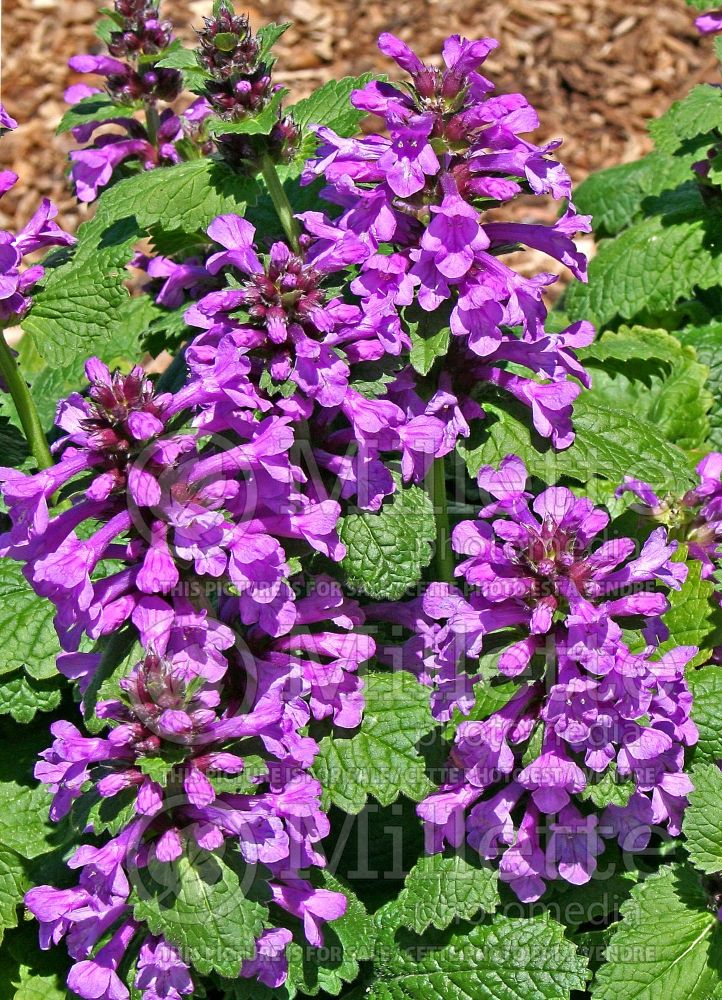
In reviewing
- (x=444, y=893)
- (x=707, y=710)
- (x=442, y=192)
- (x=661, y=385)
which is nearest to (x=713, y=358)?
(x=661, y=385)

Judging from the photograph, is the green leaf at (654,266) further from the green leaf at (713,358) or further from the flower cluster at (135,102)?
the flower cluster at (135,102)

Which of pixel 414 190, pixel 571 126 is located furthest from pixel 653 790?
pixel 571 126

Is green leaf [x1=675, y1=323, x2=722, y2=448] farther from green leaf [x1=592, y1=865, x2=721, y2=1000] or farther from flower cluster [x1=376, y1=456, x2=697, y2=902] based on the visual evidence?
green leaf [x1=592, y1=865, x2=721, y2=1000]

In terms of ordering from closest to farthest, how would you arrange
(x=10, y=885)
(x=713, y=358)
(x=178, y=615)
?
1. (x=178, y=615)
2. (x=10, y=885)
3. (x=713, y=358)

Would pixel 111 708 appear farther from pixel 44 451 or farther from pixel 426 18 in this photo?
pixel 426 18

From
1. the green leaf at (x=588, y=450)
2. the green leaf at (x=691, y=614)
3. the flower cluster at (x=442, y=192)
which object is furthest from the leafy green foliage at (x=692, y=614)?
the flower cluster at (x=442, y=192)

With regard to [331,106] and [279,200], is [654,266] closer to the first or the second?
[331,106]
